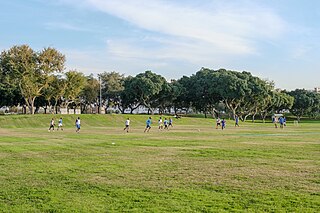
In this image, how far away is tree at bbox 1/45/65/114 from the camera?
73688mm

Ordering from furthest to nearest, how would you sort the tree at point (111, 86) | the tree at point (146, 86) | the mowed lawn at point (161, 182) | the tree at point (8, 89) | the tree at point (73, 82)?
1. the tree at point (111, 86)
2. the tree at point (146, 86)
3. the tree at point (73, 82)
4. the tree at point (8, 89)
5. the mowed lawn at point (161, 182)

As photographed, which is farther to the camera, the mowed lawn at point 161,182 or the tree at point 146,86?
the tree at point 146,86

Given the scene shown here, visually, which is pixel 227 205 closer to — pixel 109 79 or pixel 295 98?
pixel 109 79

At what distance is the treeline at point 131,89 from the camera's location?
7481 centimetres

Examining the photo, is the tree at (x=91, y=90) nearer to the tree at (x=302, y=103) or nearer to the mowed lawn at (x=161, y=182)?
the tree at (x=302, y=103)

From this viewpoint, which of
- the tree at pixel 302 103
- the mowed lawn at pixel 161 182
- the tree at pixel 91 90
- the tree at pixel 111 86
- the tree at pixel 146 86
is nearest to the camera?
the mowed lawn at pixel 161 182

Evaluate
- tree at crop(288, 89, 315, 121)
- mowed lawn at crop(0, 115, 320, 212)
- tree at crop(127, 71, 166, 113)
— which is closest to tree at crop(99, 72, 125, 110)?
tree at crop(127, 71, 166, 113)

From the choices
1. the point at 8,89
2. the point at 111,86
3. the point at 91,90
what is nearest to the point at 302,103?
the point at 111,86

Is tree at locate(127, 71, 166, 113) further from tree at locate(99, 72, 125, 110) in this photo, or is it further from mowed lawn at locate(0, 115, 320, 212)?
mowed lawn at locate(0, 115, 320, 212)

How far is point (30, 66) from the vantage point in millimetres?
74125

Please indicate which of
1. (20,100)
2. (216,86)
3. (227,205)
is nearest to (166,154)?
(227,205)

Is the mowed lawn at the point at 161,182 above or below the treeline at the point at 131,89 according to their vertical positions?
below

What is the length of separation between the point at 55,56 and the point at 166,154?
62047mm

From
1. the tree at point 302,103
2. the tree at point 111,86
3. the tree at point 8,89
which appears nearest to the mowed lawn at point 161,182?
the tree at point 8,89
